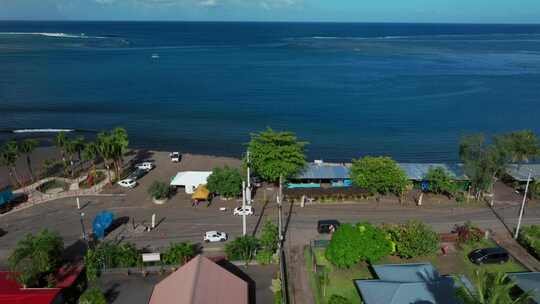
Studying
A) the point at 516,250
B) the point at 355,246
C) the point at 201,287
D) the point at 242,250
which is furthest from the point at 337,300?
the point at 516,250

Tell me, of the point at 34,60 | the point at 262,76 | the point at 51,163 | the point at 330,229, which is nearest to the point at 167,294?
the point at 330,229

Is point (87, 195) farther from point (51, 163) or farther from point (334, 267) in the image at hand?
point (334, 267)

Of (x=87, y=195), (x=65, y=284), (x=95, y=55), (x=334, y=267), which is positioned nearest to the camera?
(x=65, y=284)

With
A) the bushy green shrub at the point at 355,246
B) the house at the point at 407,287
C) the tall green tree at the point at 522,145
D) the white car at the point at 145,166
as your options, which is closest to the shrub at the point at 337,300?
the house at the point at 407,287

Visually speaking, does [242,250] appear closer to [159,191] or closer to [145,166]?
[159,191]

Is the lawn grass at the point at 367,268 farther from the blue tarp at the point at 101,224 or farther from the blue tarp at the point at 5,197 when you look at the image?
the blue tarp at the point at 5,197

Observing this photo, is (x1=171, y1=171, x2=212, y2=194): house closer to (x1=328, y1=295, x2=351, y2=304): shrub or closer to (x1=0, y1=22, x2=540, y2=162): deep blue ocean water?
(x1=0, y1=22, x2=540, y2=162): deep blue ocean water
